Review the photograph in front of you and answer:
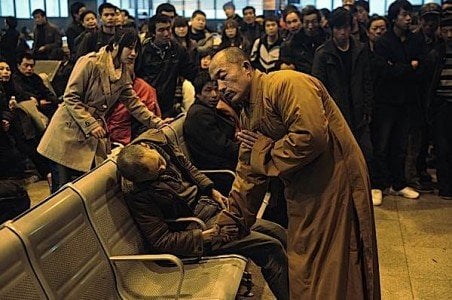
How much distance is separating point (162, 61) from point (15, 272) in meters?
3.30

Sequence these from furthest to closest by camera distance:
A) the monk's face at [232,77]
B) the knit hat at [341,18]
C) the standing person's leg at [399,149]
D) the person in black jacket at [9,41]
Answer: the person in black jacket at [9,41], the standing person's leg at [399,149], the knit hat at [341,18], the monk's face at [232,77]

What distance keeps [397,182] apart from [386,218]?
753 millimetres

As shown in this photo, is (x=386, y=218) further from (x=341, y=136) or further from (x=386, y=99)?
(x=341, y=136)

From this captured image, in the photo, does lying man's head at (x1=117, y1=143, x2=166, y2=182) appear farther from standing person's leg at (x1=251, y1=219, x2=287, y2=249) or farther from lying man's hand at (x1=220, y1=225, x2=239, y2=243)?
standing person's leg at (x1=251, y1=219, x2=287, y2=249)

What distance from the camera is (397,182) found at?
5789mm

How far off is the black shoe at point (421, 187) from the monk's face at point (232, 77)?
3.84 m


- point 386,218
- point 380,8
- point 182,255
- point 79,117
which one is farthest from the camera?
point 380,8

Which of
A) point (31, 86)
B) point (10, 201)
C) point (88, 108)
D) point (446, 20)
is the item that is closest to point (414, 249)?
point (446, 20)

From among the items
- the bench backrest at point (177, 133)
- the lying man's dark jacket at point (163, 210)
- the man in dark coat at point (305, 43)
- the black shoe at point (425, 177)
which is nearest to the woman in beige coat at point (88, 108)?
the bench backrest at point (177, 133)

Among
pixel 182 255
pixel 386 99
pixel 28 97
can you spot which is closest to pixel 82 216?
pixel 182 255

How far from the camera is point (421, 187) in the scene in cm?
597

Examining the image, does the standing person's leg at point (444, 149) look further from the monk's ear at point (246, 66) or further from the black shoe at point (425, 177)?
the monk's ear at point (246, 66)

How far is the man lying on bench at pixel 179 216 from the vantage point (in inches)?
113

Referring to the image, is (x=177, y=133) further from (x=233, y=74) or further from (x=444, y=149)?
(x=444, y=149)
